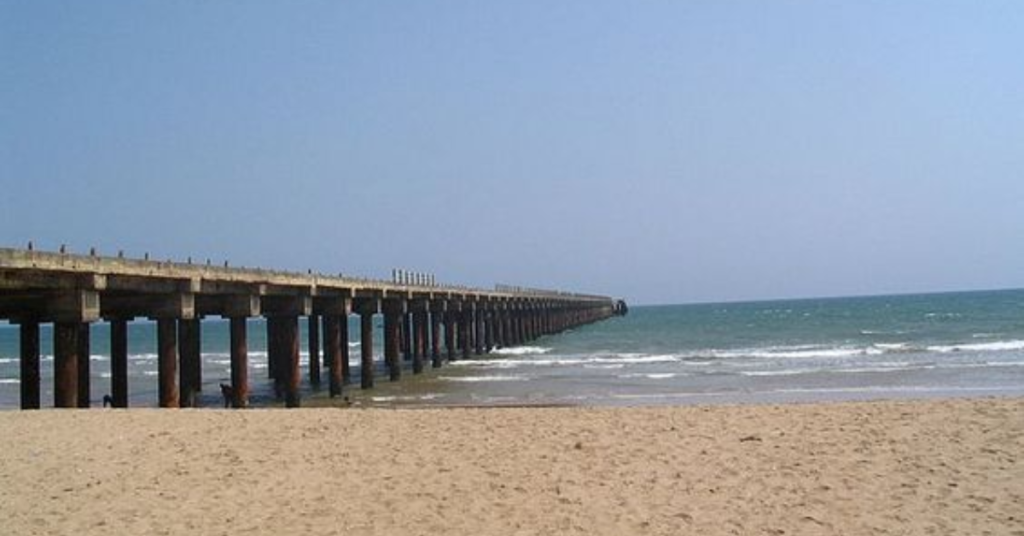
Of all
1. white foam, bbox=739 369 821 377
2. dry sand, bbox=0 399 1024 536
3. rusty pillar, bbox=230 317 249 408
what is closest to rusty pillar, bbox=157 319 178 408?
rusty pillar, bbox=230 317 249 408

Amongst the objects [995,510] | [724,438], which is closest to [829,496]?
[995,510]

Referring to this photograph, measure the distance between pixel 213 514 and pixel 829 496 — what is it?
5.50 m

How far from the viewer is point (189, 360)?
2422cm

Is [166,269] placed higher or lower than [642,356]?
higher

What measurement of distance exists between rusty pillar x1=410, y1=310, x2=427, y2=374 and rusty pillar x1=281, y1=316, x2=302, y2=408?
11.6 m

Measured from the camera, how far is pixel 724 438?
1173 centimetres

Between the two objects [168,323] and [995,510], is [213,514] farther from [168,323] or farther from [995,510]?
[168,323]

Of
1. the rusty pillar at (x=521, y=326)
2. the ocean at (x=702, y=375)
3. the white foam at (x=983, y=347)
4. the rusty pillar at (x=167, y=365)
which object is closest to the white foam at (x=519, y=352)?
the ocean at (x=702, y=375)

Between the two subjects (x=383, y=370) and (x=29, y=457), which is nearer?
(x=29, y=457)

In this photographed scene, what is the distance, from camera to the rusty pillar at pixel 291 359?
2438cm

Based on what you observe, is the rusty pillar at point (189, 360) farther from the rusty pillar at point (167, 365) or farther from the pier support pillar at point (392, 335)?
the pier support pillar at point (392, 335)

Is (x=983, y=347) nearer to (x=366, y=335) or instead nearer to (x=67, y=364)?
(x=366, y=335)

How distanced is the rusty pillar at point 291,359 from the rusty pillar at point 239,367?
1.49 meters

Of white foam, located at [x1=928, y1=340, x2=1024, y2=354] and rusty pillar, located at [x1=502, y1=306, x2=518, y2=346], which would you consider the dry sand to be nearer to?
white foam, located at [x1=928, y1=340, x2=1024, y2=354]
